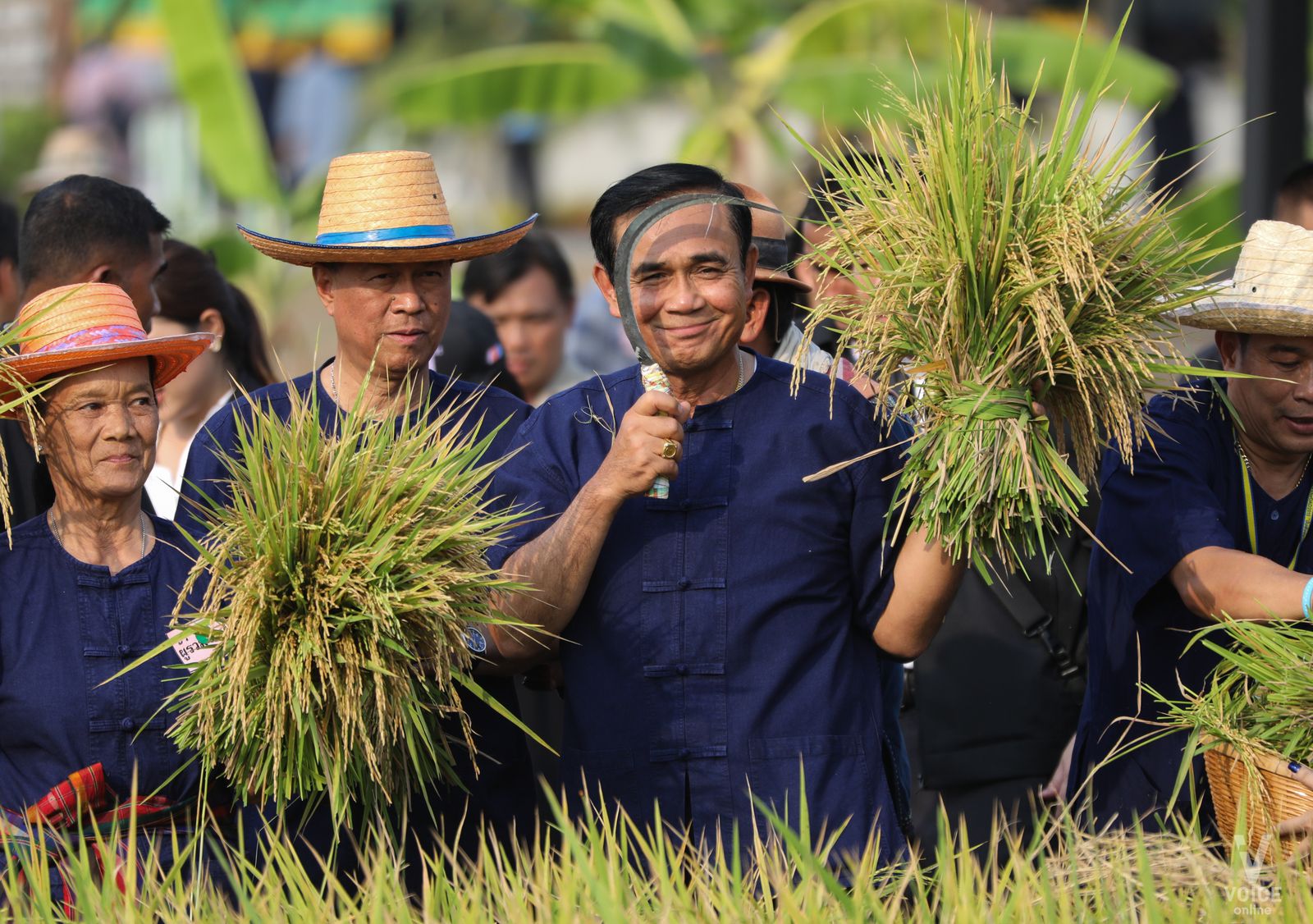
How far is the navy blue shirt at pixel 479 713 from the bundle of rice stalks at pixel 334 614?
0.39 m

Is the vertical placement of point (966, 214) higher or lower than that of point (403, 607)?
higher

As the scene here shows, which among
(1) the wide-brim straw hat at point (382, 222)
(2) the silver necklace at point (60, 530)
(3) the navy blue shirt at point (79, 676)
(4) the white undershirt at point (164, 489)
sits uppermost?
(1) the wide-brim straw hat at point (382, 222)

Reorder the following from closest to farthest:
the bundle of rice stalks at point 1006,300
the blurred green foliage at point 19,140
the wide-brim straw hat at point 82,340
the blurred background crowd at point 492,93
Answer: the bundle of rice stalks at point 1006,300 → the wide-brim straw hat at point 82,340 → the blurred background crowd at point 492,93 → the blurred green foliage at point 19,140

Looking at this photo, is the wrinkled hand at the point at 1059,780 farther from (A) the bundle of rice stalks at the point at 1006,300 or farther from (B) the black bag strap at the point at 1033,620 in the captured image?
(A) the bundle of rice stalks at the point at 1006,300

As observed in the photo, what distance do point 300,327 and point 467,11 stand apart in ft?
52.7

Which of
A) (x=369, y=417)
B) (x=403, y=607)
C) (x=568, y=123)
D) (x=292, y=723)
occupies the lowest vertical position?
(x=292, y=723)

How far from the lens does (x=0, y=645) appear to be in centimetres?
324

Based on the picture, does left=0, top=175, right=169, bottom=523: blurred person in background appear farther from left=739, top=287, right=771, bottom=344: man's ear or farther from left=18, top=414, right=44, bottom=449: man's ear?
left=739, top=287, right=771, bottom=344: man's ear

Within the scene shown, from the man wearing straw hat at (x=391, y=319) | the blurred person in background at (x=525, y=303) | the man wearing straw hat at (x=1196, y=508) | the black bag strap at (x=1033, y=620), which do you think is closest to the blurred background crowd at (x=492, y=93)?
the blurred person in background at (x=525, y=303)

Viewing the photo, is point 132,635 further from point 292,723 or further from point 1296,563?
point 1296,563

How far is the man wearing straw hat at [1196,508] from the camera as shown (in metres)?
3.42

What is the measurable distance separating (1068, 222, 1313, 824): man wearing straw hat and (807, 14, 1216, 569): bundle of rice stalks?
47 cm

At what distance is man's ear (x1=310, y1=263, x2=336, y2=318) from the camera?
3.74 meters

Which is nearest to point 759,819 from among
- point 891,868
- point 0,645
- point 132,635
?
point 891,868
